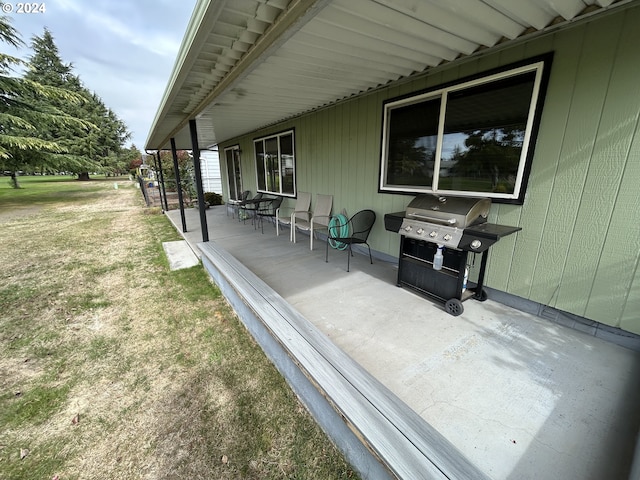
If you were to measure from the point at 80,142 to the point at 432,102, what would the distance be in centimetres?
2998

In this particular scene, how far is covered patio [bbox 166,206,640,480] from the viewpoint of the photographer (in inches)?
47.3

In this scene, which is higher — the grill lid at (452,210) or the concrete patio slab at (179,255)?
the grill lid at (452,210)

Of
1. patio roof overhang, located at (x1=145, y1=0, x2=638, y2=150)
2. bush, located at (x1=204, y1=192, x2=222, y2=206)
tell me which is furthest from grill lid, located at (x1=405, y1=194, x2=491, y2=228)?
bush, located at (x1=204, y1=192, x2=222, y2=206)

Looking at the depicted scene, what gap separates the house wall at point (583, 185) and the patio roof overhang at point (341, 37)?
182 millimetres

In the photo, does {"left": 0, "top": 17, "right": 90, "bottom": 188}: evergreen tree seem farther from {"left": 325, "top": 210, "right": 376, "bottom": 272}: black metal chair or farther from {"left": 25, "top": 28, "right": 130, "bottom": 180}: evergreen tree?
{"left": 325, "top": 210, "right": 376, "bottom": 272}: black metal chair

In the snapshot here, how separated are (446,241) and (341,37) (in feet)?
6.17

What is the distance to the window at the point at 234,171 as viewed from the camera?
28.2 ft

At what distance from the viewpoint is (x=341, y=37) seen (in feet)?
6.80

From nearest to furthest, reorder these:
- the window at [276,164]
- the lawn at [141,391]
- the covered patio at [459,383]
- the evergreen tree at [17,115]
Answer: the covered patio at [459,383]
the lawn at [141,391]
the window at [276,164]
the evergreen tree at [17,115]

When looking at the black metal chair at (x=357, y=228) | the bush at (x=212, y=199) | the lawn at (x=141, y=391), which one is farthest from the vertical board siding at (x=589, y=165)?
the bush at (x=212, y=199)

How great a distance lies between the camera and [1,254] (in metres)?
4.89

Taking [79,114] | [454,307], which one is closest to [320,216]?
[454,307]

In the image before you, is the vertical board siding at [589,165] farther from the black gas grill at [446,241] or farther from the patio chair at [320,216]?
the patio chair at [320,216]

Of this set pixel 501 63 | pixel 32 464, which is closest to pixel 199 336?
pixel 32 464
